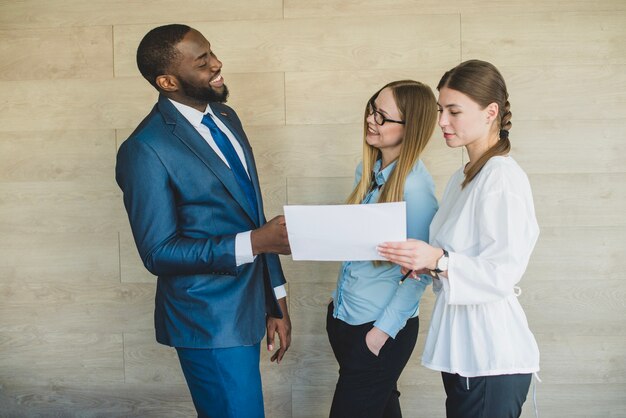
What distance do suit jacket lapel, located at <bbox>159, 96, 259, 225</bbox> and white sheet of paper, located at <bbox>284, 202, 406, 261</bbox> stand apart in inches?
11.1

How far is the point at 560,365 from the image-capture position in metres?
2.48

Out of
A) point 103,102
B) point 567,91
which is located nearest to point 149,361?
point 103,102

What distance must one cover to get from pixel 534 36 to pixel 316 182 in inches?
43.0

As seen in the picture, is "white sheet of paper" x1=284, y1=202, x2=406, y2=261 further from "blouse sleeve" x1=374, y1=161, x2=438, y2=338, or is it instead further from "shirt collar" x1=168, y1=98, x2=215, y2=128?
"shirt collar" x1=168, y1=98, x2=215, y2=128

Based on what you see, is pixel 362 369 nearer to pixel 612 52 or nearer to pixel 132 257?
pixel 132 257

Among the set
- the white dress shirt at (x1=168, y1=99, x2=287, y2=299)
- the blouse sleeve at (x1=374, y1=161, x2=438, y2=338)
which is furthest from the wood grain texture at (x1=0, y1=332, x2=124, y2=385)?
the blouse sleeve at (x1=374, y1=161, x2=438, y2=338)

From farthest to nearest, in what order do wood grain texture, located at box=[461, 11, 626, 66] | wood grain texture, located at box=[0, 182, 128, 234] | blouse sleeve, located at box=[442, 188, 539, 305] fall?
wood grain texture, located at box=[0, 182, 128, 234] → wood grain texture, located at box=[461, 11, 626, 66] → blouse sleeve, located at box=[442, 188, 539, 305]

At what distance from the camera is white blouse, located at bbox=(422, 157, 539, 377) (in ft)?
4.58

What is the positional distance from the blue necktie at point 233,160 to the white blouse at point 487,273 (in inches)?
23.2

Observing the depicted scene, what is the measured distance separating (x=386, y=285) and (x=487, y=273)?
41 centimetres

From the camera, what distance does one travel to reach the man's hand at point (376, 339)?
1694mm

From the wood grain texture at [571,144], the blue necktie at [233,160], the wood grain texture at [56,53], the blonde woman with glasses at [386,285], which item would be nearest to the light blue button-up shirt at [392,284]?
the blonde woman with glasses at [386,285]

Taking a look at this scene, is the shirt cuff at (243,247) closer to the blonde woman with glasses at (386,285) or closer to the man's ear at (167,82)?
the blonde woman with glasses at (386,285)

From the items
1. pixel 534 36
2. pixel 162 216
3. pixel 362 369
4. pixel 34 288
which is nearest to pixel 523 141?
pixel 534 36
